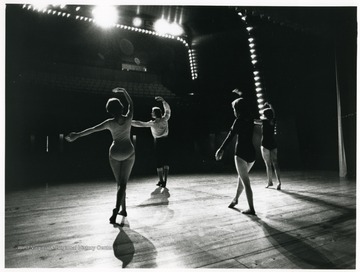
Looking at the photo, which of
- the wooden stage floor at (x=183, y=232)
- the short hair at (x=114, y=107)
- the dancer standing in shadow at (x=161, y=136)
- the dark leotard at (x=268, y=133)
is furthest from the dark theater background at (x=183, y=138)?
the short hair at (x=114, y=107)

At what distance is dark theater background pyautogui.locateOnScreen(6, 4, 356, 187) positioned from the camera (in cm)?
656

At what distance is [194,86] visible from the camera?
10703 millimetres

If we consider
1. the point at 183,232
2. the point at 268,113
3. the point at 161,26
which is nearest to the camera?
the point at 183,232

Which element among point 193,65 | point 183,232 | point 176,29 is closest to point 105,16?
point 176,29

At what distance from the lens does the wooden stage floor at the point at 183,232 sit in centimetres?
178

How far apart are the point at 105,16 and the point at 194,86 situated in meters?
4.25

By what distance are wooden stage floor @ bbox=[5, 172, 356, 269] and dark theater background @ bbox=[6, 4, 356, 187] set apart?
9.21 ft

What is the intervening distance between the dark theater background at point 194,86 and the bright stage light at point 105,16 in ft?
1.11

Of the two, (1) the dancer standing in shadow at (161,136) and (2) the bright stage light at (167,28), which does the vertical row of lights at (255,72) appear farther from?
(1) the dancer standing in shadow at (161,136)

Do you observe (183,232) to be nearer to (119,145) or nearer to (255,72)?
(119,145)

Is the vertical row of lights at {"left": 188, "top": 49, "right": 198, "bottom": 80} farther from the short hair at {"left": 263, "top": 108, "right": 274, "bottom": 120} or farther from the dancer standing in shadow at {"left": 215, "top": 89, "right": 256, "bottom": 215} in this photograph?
the dancer standing in shadow at {"left": 215, "top": 89, "right": 256, "bottom": 215}

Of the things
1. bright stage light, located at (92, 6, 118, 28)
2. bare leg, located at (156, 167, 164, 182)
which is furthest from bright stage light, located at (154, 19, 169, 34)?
bare leg, located at (156, 167, 164, 182)

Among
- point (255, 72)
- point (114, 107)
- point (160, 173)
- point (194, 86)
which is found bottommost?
point (160, 173)

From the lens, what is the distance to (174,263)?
1.74m
